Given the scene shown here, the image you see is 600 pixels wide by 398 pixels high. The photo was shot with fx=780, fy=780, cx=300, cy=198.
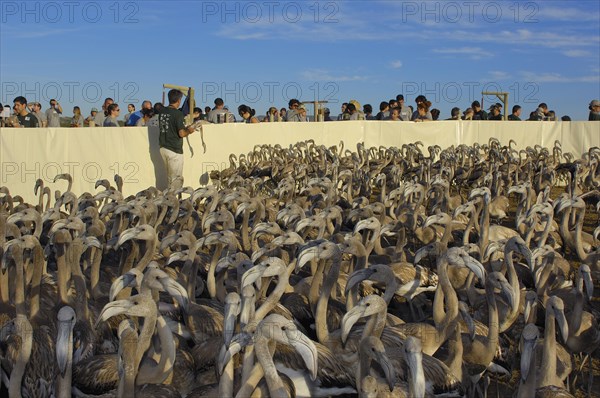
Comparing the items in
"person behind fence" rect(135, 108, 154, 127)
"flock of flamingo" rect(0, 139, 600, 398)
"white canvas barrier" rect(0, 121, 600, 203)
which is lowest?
"flock of flamingo" rect(0, 139, 600, 398)

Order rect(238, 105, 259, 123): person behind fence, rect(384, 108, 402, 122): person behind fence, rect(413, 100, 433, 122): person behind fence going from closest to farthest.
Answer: rect(238, 105, 259, 123): person behind fence
rect(384, 108, 402, 122): person behind fence
rect(413, 100, 433, 122): person behind fence

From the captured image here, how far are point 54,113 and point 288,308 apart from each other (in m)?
13.3

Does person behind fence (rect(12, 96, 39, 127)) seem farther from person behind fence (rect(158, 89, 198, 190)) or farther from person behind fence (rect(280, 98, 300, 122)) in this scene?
person behind fence (rect(280, 98, 300, 122))

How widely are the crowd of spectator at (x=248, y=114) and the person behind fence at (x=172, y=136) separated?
214 cm

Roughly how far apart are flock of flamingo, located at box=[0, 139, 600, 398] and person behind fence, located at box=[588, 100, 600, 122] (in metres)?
14.0

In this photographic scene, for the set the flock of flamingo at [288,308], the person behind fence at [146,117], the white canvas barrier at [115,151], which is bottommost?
the flock of flamingo at [288,308]

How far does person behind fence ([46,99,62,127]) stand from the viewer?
19031 mm

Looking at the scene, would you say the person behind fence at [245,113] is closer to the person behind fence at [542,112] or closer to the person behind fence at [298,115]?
the person behind fence at [298,115]

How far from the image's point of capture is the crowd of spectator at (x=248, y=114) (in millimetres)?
17641

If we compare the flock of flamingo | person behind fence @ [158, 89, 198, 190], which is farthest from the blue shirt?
the flock of flamingo

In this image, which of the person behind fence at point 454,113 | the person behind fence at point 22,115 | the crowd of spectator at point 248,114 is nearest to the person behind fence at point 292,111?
the crowd of spectator at point 248,114

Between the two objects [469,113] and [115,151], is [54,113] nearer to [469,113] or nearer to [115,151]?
[115,151]

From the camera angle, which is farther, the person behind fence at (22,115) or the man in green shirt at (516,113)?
the man in green shirt at (516,113)

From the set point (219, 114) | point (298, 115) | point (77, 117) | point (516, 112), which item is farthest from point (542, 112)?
point (77, 117)
